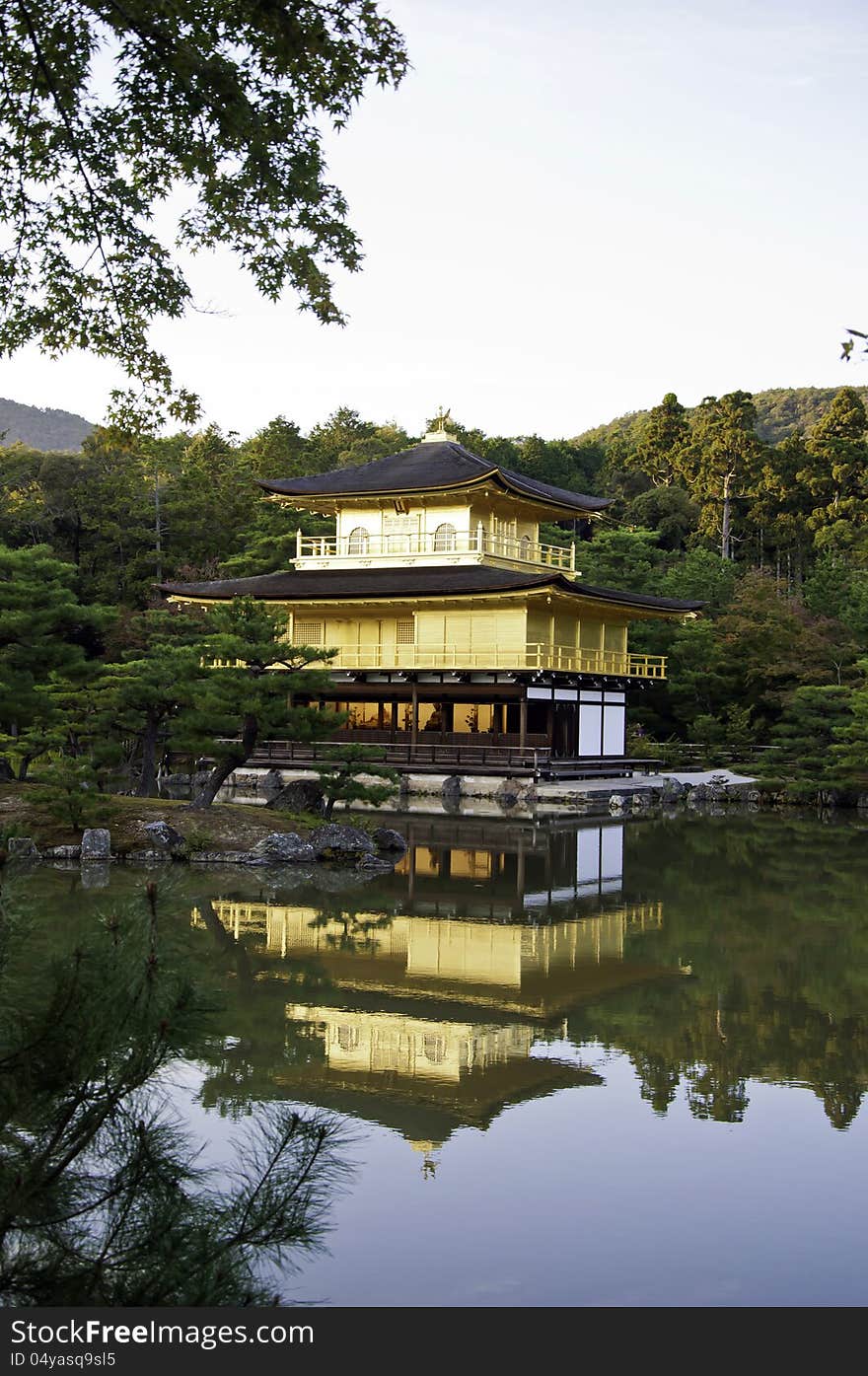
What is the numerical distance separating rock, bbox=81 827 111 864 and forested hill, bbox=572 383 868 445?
7125cm

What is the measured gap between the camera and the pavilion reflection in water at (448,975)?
729 cm

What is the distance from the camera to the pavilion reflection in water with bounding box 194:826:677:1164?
7289mm

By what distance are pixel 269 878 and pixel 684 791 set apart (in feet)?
49.2

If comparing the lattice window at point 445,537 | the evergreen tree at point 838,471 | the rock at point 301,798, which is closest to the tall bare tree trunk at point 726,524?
the evergreen tree at point 838,471

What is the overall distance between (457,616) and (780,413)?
6892cm

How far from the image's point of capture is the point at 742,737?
106 ft

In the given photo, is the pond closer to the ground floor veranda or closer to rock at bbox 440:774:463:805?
rock at bbox 440:774:463:805

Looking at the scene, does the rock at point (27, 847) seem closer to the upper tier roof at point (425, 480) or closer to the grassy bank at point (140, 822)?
the grassy bank at point (140, 822)

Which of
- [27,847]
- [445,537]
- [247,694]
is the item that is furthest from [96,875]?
[445,537]

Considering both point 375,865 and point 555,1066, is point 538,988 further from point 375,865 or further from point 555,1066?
point 375,865

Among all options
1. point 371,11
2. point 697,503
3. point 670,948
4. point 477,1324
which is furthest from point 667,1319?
point 697,503

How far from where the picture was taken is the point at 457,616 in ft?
102

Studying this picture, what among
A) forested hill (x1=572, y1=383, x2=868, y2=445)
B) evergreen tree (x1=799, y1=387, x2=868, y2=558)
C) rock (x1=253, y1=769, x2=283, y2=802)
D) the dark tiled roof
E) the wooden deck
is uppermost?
forested hill (x1=572, y1=383, x2=868, y2=445)

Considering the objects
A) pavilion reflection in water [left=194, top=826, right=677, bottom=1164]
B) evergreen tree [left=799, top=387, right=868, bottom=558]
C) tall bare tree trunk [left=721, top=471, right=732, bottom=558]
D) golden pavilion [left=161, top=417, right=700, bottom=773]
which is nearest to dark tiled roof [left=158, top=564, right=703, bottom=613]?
golden pavilion [left=161, top=417, right=700, bottom=773]
